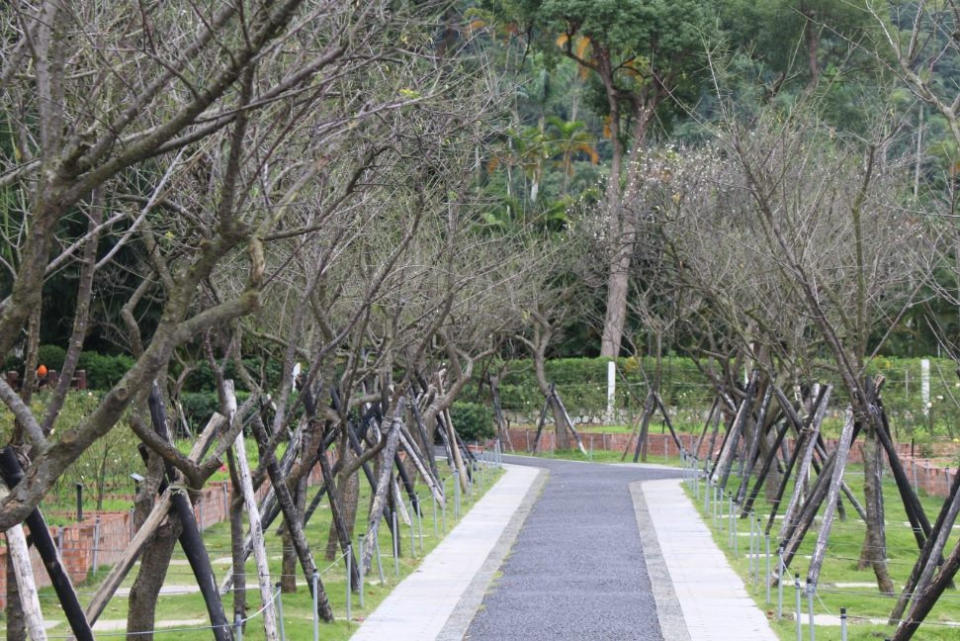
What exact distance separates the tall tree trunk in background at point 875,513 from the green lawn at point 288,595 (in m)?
5.41

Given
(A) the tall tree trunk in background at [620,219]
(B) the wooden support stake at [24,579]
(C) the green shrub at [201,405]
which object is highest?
(A) the tall tree trunk in background at [620,219]

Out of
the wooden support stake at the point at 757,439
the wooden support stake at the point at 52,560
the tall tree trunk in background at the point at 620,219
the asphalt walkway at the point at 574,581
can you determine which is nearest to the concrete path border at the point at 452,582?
the asphalt walkway at the point at 574,581

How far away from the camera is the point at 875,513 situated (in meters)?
15.8

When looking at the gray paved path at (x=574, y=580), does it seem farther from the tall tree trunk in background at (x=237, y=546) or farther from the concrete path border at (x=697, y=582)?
the tall tree trunk in background at (x=237, y=546)

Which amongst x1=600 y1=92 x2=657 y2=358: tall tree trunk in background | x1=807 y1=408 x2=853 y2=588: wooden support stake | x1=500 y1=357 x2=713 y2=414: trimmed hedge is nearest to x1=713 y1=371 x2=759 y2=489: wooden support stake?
x1=600 y1=92 x2=657 y2=358: tall tree trunk in background

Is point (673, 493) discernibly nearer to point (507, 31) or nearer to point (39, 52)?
point (507, 31)

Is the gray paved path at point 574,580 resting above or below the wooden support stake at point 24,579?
below

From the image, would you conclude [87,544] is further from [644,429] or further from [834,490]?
[644,429]

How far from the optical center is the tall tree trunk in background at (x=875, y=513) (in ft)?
50.0

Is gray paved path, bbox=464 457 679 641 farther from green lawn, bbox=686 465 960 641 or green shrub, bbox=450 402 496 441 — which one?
green shrub, bbox=450 402 496 441

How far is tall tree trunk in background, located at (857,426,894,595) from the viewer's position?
15.2 metres

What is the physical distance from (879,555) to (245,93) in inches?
405

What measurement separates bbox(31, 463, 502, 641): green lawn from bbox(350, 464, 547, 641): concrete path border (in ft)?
0.63

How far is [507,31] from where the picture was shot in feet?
105
